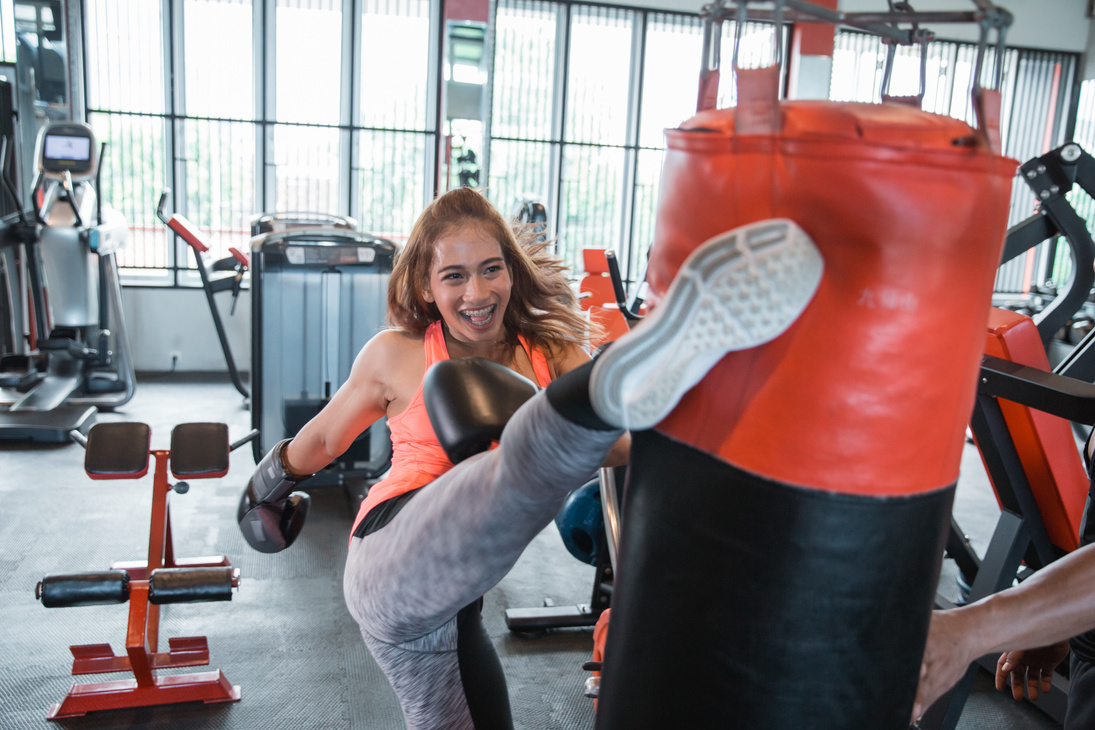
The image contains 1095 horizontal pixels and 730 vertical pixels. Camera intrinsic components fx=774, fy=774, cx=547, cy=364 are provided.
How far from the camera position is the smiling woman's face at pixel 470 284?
1612 millimetres

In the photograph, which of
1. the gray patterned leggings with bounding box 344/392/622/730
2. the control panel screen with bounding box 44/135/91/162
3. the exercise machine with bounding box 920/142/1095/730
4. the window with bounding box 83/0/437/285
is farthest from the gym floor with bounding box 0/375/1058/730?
the window with bounding box 83/0/437/285

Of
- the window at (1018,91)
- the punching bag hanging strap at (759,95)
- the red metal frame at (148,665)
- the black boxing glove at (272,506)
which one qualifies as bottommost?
the red metal frame at (148,665)

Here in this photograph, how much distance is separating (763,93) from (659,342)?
0.22m

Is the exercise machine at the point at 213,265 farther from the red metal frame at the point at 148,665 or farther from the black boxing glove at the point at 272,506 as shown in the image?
the black boxing glove at the point at 272,506

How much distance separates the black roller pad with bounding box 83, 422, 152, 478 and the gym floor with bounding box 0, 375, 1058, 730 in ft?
2.28

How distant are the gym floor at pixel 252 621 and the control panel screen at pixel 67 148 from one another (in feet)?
6.72

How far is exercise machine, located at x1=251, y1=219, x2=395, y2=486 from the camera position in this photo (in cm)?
386

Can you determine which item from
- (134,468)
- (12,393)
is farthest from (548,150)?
(134,468)

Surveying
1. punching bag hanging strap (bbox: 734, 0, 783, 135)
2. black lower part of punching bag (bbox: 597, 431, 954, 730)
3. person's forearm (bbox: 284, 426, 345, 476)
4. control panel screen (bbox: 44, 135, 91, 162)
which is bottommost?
person's forearm (bbox: 284, 426, 345, 476)

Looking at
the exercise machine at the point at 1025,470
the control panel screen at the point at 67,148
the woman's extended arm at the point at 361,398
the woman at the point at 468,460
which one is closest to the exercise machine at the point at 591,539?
the woman at the point at 468,460

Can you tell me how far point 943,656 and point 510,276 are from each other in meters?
1.16

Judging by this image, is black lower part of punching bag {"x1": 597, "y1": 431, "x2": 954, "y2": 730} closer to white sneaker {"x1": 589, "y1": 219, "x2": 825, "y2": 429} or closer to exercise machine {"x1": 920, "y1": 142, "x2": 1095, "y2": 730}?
white sneaker {"x1": 589, "y1": 219, "x2": 825, "y2": 429}

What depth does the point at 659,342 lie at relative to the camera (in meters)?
0.58

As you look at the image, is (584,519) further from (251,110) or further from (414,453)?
(251,110)
